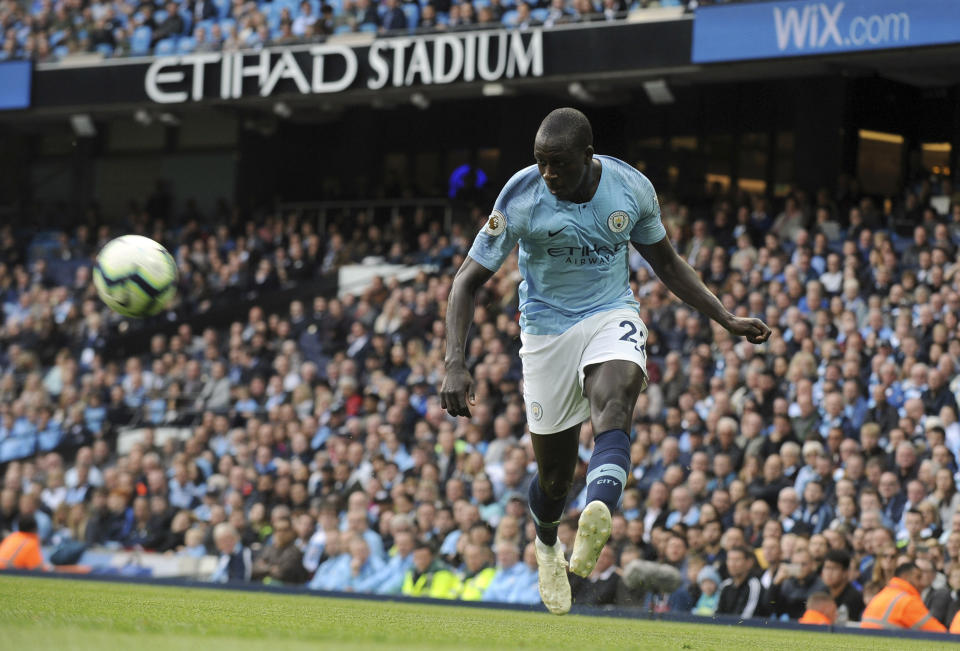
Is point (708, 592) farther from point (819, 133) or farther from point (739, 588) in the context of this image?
point (819, 133)

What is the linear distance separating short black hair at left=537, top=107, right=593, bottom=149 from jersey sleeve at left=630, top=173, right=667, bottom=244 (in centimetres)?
66

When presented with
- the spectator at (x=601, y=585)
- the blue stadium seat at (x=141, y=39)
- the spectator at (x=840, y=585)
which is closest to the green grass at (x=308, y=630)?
the spectator at (x=840, y=585)

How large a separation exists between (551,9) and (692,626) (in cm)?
1191

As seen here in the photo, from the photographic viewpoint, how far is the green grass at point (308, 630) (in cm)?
583

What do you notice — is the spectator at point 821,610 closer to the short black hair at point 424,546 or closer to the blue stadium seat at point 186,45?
the short black hair at point 424,546

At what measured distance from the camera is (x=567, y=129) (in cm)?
715

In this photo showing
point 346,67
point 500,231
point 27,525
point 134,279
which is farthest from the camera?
point 346,67

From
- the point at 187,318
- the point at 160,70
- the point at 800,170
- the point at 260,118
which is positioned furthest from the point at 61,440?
the point at 800,170

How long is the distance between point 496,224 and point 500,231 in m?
0.04

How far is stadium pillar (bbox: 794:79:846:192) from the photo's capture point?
70.6 feet

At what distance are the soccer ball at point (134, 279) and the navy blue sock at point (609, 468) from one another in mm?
4806

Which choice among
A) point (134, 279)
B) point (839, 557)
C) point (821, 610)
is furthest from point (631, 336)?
point (839, 557)

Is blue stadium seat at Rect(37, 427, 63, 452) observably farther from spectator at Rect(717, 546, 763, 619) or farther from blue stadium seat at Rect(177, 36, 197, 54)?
spectator at Rect(717, 546, 763, 619)

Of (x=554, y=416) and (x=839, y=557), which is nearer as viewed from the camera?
(x=554, y=416)
